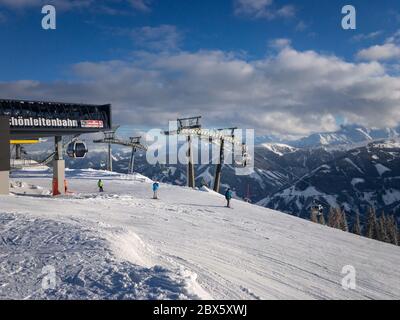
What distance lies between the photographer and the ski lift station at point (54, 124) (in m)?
31.0

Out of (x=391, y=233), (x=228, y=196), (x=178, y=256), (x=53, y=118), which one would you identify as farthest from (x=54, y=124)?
(x=391, y=233)

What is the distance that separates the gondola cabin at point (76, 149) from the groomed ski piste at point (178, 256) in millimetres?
16724

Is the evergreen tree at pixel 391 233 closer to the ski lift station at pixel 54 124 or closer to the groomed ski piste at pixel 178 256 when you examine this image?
the groomed ski piste at pixel 178 256

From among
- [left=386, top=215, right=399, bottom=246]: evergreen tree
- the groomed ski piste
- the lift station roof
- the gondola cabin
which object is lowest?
[left=386, top=215, right=399, bottom=246]: evergreen tree

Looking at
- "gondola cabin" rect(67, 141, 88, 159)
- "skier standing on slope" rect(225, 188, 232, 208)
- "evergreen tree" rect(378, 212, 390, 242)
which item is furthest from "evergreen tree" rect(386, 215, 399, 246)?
"gondola cabin" rect(67, 141, 88, 159)

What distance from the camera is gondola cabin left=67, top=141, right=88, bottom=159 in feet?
134

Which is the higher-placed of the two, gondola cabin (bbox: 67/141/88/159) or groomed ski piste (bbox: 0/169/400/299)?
gondola cabin (bbox: 67/141/88/159)

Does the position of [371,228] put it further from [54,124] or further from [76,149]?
[54,124]

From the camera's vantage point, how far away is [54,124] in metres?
36.5

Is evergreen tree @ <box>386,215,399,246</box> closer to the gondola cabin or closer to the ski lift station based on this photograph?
the ski lift station

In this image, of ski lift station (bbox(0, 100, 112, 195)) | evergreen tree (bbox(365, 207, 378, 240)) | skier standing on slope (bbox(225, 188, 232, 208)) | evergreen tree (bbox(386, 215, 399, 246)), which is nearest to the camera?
skier standing on slope (bbox(225, 188, 232, 208))
